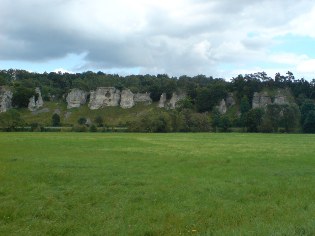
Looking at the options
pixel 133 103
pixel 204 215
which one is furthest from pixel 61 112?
pixel 204 215

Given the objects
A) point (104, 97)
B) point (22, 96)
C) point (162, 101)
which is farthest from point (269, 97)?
point (22, 96)

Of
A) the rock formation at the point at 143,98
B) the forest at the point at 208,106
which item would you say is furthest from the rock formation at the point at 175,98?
the rock formation at the point at 143,98

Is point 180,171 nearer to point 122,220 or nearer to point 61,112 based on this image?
point 122,220

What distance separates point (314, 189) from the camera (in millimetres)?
17875

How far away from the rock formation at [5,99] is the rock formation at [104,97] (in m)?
32.1

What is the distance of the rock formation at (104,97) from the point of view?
178 metres

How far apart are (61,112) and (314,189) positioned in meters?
152

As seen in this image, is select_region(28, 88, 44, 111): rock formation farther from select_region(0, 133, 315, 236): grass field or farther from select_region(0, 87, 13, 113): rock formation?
select_region(0, 133, 315, 236): grass field

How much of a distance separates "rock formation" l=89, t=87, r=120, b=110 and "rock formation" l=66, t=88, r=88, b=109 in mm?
3720

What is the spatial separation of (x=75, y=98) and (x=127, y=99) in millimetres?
21569

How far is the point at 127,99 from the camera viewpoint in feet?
587

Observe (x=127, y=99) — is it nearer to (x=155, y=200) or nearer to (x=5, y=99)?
(x=5, y=99)

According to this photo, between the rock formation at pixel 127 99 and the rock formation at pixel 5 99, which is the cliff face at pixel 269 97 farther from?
the rock formation at pixel 5 99

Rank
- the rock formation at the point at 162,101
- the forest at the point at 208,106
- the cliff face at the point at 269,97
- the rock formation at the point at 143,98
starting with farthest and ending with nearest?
the rock formation at the point at 143,98 < the rock formation at the point at 162,101 < the cliff face at the point at 269,97 < the forest at the point at 208,106
